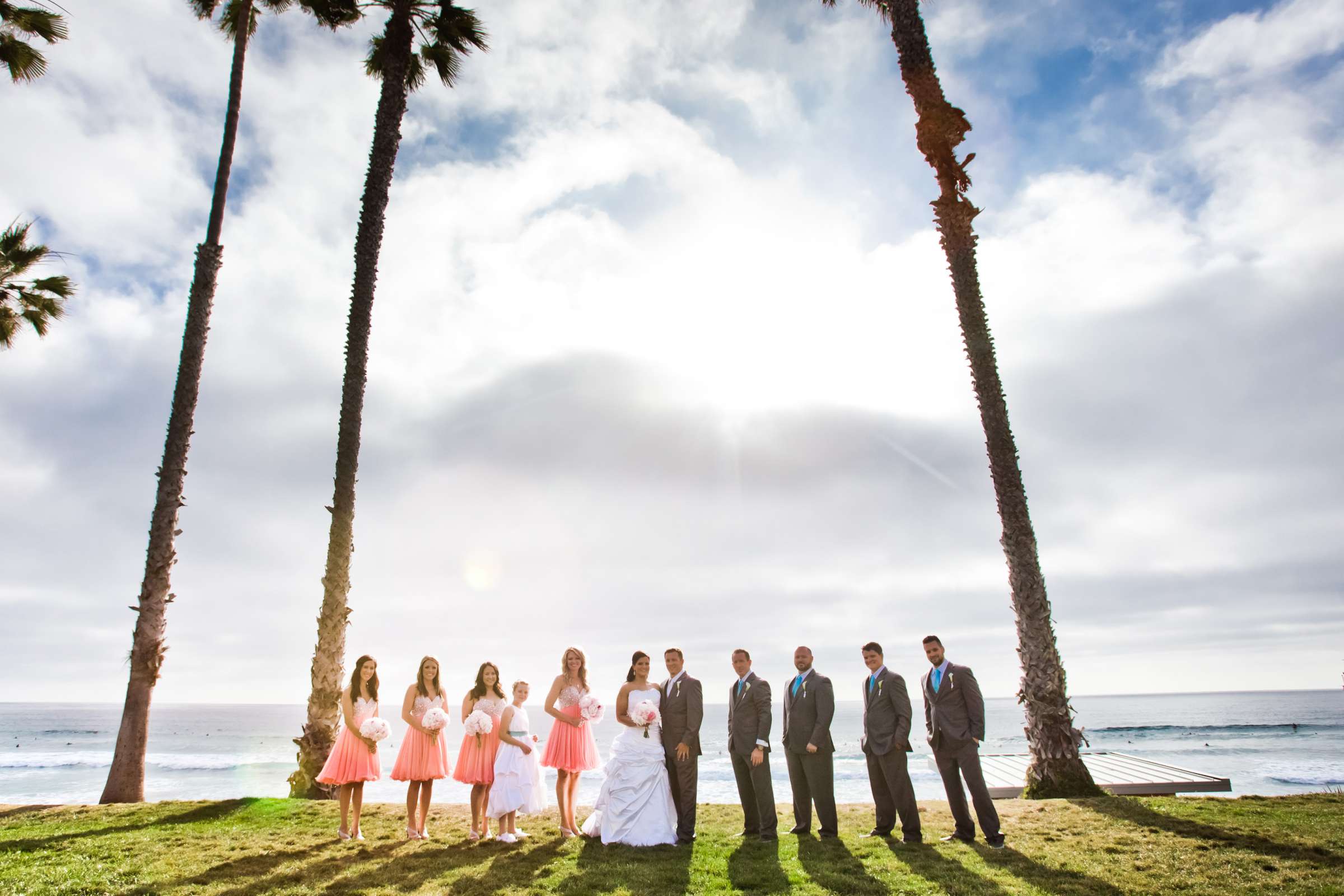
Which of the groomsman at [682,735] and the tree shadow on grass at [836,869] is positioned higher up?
the groomsman at [682,735]

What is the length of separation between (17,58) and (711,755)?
4805 centimetres

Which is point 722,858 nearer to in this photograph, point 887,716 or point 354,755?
point 887,716

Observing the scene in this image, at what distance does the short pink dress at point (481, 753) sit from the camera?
9.40 m

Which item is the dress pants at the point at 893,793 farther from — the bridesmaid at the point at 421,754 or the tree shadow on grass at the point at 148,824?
the tree shadow on grass at the point at 148,824

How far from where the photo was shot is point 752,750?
30.3 ft

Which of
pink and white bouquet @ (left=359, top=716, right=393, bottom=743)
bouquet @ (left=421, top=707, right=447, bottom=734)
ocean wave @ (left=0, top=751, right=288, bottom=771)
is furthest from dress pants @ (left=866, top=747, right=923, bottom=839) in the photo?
A: ocean wave @ (left=0, top=751, right=288, bottom=771)

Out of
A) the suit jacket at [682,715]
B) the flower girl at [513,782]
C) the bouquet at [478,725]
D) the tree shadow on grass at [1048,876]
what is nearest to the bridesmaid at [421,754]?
the bouquet at [478,725]

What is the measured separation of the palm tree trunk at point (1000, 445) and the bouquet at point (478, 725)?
28.7ft

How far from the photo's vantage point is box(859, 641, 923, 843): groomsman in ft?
28.8

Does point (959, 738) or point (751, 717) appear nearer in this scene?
point (959, 738)

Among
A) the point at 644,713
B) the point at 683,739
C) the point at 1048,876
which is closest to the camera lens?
the point at 1048,876

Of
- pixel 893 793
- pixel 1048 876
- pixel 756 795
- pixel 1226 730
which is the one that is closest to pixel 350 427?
pixel 756 795

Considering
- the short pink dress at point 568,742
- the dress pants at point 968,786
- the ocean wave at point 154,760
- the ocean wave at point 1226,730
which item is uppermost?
the short pink dress at point 568,742

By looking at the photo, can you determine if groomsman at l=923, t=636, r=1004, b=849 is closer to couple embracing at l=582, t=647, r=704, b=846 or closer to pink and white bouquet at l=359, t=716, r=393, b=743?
couple embracing at l=582, t=647, r=704, b=846
